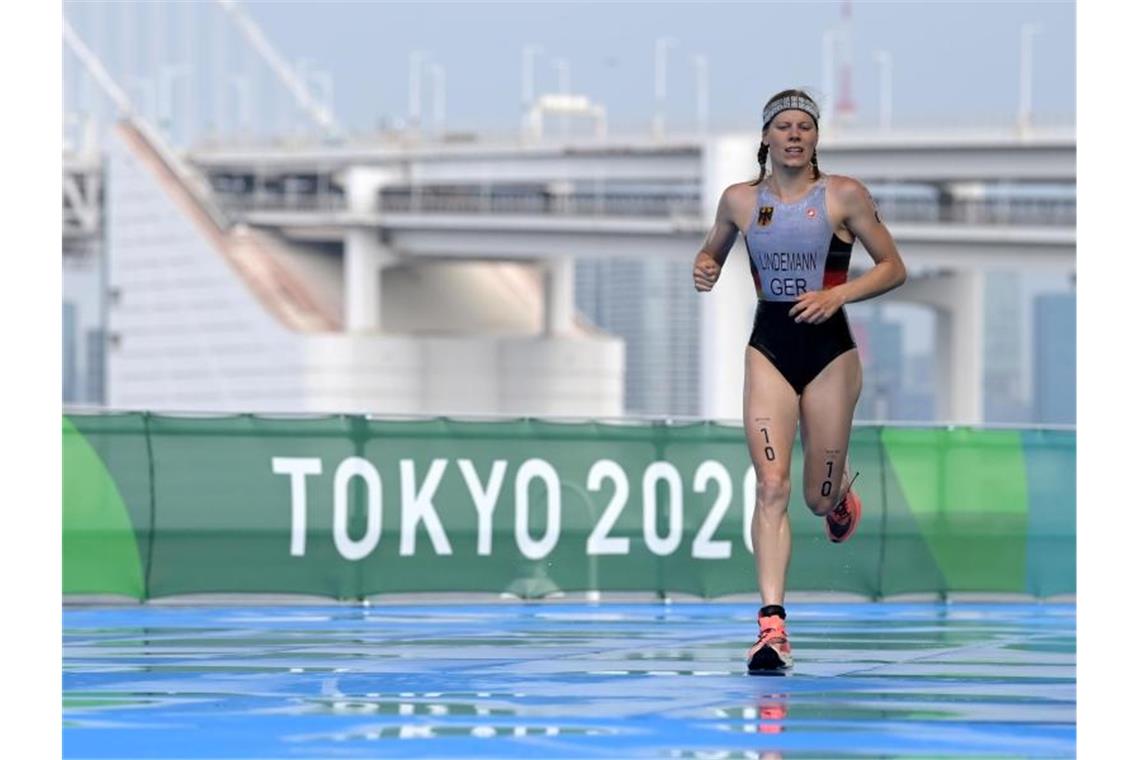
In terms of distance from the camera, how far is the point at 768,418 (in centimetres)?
972

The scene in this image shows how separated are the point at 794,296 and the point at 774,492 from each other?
75 cm

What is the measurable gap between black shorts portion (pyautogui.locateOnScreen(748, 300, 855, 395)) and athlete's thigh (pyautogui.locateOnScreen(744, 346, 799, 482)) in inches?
1.5

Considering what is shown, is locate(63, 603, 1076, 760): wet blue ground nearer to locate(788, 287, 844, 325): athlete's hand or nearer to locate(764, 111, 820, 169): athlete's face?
locate(788, 287, 844, 325): athlete's hand

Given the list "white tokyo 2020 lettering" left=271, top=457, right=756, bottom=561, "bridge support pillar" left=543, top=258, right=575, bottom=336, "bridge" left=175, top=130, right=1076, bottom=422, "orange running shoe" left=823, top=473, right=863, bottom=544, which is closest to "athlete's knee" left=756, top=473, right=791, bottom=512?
"orange running shoe" left=823, top=473, right=863, bottom=544

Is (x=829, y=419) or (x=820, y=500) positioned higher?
(x=829, y=419)

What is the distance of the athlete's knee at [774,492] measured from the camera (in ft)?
31.7

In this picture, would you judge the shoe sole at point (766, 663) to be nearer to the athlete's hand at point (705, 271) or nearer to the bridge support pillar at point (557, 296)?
the athlete's hand at point (705, 271)

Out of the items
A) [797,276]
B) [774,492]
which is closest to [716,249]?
[797,276]

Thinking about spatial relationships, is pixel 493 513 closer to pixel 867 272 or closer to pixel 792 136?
pixel 867 272

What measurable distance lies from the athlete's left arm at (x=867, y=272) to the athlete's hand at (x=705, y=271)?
1.47 ft

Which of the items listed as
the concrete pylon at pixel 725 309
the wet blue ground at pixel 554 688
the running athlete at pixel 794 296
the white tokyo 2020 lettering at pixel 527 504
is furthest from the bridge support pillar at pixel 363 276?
the running athlete at pixel 794 296
